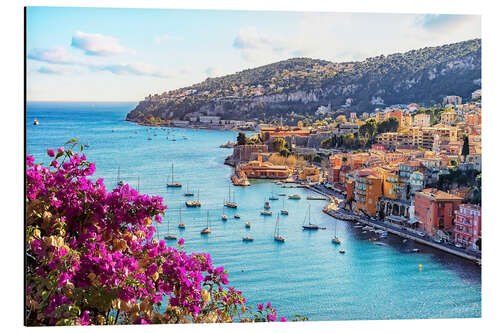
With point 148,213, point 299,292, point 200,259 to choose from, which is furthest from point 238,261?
point 148,213

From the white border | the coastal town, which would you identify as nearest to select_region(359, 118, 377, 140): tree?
the coastal town

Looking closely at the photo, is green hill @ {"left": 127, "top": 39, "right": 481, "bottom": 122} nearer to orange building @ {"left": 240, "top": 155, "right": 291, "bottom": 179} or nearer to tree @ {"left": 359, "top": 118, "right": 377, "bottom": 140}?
tree @ {"left": 359, "top": 118, "right": 377, "bottom": 140}

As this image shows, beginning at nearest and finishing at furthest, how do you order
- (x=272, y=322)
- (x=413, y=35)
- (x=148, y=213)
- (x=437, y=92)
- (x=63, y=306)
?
(x=63, y=306), (x=148, y=213), (x=272, y=322), (x=413, y=35), (x=437, y=92)

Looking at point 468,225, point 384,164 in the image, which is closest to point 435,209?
point 468,225

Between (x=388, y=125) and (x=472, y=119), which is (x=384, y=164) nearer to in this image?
(x=388, y=125)

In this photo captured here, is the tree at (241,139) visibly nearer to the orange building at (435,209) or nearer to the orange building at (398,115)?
the orange building at (398,115)

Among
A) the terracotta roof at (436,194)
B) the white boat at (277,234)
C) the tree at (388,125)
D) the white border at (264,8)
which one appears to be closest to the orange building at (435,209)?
the terracotta roof at (436,194)

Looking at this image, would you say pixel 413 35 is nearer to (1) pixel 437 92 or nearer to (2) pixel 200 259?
(1) pixel 437 92
